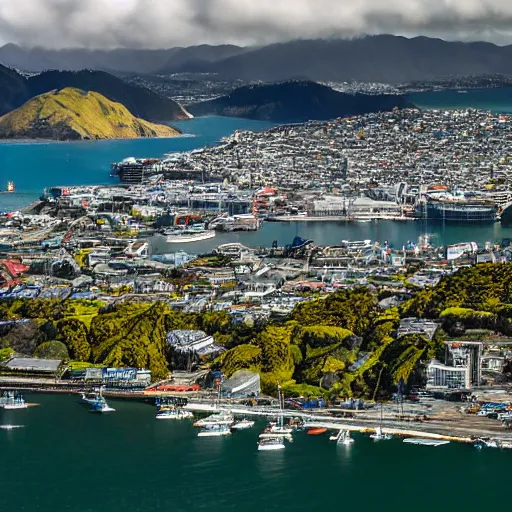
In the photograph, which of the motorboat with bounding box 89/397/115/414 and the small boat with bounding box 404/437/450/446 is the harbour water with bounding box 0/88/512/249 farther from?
the small boat with bounding box 404/437/450/446

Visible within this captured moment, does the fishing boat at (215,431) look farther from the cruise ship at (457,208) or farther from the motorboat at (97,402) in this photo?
the cruise ship at (457,208)

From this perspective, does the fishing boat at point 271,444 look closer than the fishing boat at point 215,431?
Yes

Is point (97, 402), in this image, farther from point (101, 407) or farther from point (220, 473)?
point (220, 473)

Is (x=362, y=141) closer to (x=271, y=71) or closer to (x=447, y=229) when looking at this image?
(x=447, y=229)

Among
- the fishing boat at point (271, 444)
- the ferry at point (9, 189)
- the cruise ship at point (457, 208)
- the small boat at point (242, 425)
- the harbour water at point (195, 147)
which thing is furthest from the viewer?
the ferry at point (9, 189)

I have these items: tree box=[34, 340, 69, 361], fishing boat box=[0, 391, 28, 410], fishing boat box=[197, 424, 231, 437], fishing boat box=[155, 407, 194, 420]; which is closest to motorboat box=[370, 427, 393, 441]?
fishing boat box=[197, 424, 231, 437]
